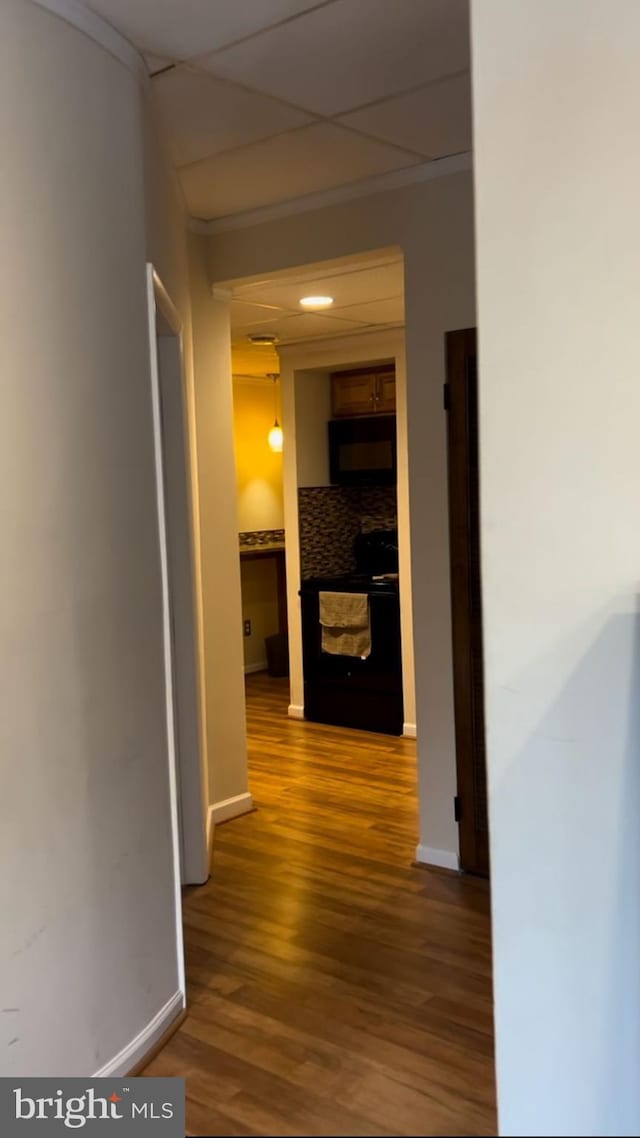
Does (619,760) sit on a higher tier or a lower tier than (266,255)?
lower

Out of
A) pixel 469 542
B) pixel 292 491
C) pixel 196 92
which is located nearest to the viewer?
pixel 196 92

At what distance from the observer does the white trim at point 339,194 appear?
10.2ft

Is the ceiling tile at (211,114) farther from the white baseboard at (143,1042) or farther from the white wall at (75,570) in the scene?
the white baseboard at (143,1042)

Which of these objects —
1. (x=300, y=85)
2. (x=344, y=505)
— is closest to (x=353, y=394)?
(x=344, y=505)

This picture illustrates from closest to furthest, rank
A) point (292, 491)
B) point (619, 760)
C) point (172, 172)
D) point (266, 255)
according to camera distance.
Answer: point (619, 760), point (172, 172), point (266, 255), point (292, 491)

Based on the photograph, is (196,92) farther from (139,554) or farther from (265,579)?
(265,579)

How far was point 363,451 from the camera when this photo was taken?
6047 millimetres

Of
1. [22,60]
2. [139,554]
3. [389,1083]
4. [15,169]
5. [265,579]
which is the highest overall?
[22,60]

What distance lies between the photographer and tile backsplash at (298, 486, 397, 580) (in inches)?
236

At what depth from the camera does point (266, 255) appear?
362 cm

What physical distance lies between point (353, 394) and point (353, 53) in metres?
3.71

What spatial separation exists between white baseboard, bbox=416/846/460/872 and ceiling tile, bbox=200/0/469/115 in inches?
98.4

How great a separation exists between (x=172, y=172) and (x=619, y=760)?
242cm

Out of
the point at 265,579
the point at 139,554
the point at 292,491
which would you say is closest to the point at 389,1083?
the point at 139,554
